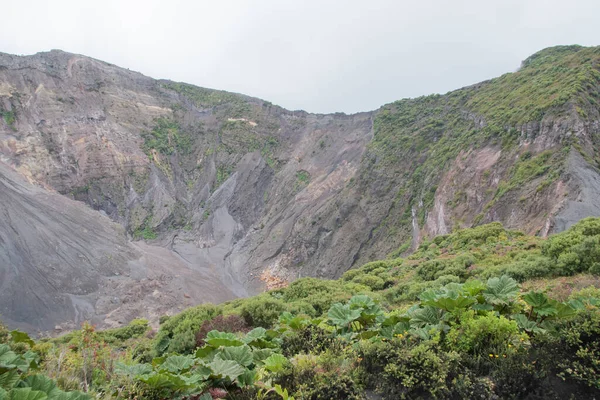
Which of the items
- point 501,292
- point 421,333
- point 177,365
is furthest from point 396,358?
point 177,365

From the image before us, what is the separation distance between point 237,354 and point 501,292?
329cm

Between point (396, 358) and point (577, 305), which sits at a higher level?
point (577, 305)

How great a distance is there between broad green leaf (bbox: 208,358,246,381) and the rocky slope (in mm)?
17993

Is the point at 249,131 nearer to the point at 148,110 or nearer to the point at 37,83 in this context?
the point at 148,110

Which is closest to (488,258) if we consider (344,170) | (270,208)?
(344,170)

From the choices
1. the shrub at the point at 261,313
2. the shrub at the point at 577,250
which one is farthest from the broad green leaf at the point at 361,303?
the shrub at the point at 577,250

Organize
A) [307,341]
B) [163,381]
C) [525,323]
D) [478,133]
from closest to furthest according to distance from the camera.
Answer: [163,381] → [525,323] → [307,341] → [478,133]

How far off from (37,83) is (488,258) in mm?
68156

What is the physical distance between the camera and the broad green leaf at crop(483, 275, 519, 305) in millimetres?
4684

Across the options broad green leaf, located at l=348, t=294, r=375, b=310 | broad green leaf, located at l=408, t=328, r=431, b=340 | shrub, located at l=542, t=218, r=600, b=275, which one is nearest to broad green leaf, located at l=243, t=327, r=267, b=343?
broad green leaf, located at l=348, t=294, r=375, b=310

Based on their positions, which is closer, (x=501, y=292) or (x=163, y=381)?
(x=163, y=381)

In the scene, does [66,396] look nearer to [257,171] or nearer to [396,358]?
[396,358]

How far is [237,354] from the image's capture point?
439 cm

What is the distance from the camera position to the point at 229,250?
50.5m
